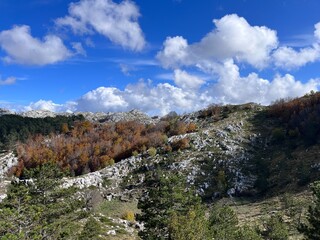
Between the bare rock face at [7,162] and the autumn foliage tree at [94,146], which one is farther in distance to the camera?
the bare rock face at [7,162]

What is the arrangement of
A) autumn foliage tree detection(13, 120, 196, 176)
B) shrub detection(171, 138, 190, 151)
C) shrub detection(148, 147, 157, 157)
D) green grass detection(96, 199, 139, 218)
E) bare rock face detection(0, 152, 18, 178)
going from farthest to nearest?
bare rock face detection(0, 152, 18, 178) → autumn foliage tree detection(13, 120, 196, 176) → shrub detection(171, 138, 190, 151) → shrub detection(148, 147, 157, 157) → green grass detection(96, 199, 139, 218)

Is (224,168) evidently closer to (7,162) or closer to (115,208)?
(115,208)

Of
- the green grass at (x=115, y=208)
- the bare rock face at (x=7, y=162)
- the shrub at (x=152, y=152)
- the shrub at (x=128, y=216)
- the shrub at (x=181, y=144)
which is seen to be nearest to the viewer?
the shrub at (x=128, y=216)

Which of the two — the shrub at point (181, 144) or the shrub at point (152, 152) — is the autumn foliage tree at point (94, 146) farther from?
the shrub at point (181, 144)

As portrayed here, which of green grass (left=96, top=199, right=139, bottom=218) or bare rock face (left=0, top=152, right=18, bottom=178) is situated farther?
bare rock face (left=0, top=152, right=18, bottom=178)

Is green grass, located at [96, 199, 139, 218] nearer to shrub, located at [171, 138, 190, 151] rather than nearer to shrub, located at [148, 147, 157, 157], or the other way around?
shrub, located at [148, 147, 157, 157]

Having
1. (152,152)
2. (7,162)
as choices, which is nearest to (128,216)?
(152,152)

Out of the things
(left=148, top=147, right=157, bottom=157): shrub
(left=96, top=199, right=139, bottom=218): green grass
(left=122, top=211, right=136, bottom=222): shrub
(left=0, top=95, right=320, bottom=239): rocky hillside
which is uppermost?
(left=148, top=147, right=157, bottom=157): shrub

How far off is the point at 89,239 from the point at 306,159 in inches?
3437

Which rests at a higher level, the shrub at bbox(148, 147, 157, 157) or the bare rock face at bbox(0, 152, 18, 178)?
the bare rock face at bbox(0, 152, 18, 178)

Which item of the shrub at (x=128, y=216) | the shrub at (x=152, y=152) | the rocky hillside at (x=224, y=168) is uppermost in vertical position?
the shrub at (x=152, y=152)

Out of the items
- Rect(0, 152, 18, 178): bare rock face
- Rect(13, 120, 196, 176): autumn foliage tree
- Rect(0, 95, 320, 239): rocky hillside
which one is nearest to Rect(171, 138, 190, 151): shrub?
Rect(0, 95, 320, 239): rocky hillside

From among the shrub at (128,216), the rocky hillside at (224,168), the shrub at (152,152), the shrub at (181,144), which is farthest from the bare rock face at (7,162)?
the shrub at (128,216)

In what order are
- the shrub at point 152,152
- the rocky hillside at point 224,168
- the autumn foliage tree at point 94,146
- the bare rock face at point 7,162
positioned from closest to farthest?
the rocky hillside at point 224,168 < the shrub at point 152,152 < the autumn foliage tree at point 94,146 < the bare rock face at point 7,162
